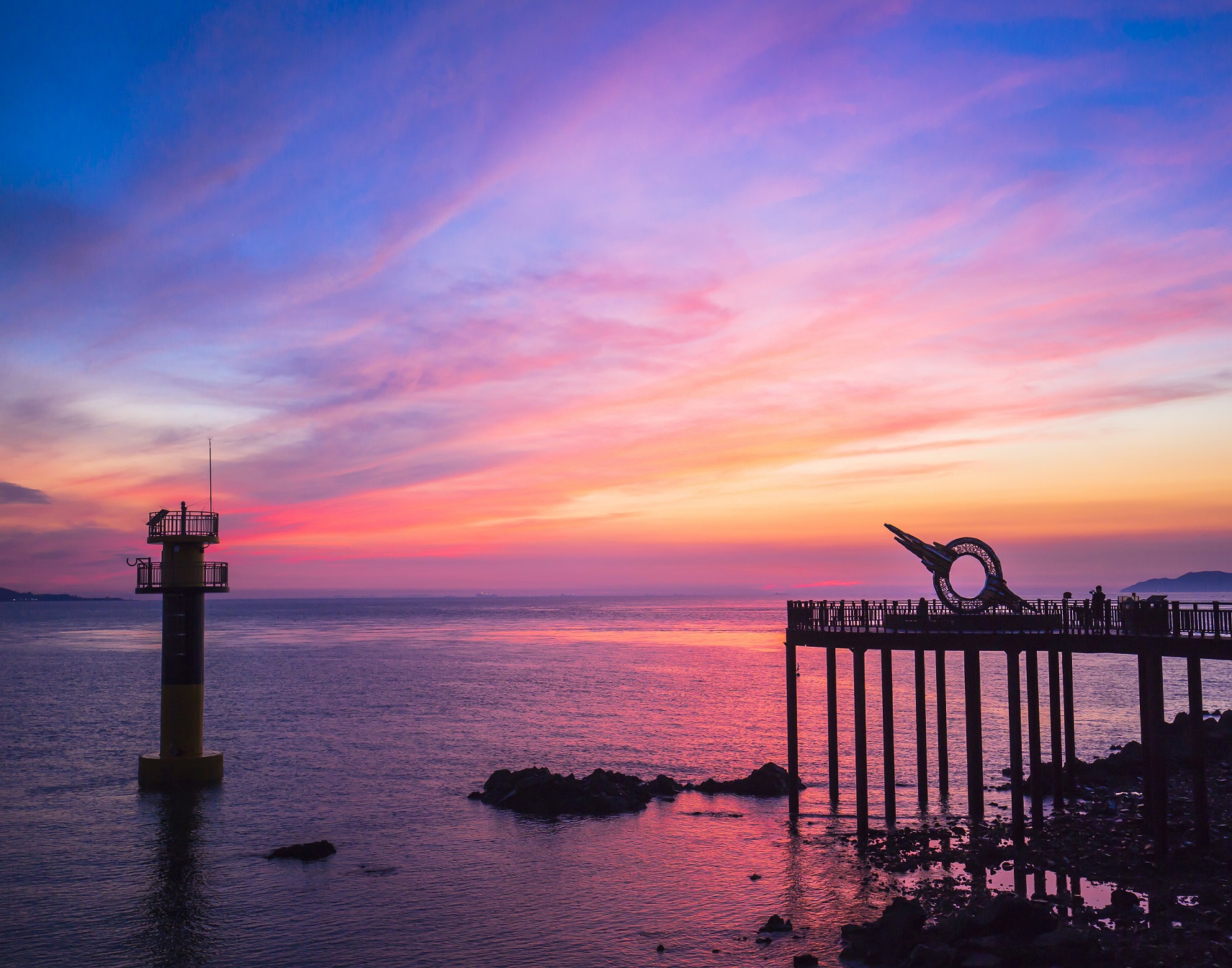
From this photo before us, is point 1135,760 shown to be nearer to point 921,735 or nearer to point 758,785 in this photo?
point 921,735

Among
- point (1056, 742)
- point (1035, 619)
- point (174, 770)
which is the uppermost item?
point (1035, 619)

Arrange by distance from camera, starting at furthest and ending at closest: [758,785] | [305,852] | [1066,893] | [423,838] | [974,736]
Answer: [758,785]
[423,838]
[305,852]
[974,736]
[1066,893]

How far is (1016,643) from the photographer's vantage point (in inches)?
1155

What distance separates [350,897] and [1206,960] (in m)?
22.8

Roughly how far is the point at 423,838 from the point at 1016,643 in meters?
22.9

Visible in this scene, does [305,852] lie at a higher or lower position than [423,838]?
higher

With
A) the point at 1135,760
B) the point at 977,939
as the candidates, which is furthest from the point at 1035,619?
the point at 1135,760

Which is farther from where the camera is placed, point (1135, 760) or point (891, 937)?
point (1135, 760)

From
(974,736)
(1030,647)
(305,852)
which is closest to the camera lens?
(1030,647)

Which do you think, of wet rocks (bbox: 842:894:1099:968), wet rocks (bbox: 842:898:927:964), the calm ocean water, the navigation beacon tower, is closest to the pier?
the calm ocean water

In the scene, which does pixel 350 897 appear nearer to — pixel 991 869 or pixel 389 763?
pixel 991 869

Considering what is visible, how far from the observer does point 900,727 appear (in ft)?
204

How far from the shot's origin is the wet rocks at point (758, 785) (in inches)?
1614

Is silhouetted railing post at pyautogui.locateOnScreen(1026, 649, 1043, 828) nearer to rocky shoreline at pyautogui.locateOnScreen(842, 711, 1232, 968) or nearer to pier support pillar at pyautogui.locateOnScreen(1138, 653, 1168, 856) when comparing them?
rocky shoreline at pyautogui.locateOnScreen(842, 711, 1232, 968)
